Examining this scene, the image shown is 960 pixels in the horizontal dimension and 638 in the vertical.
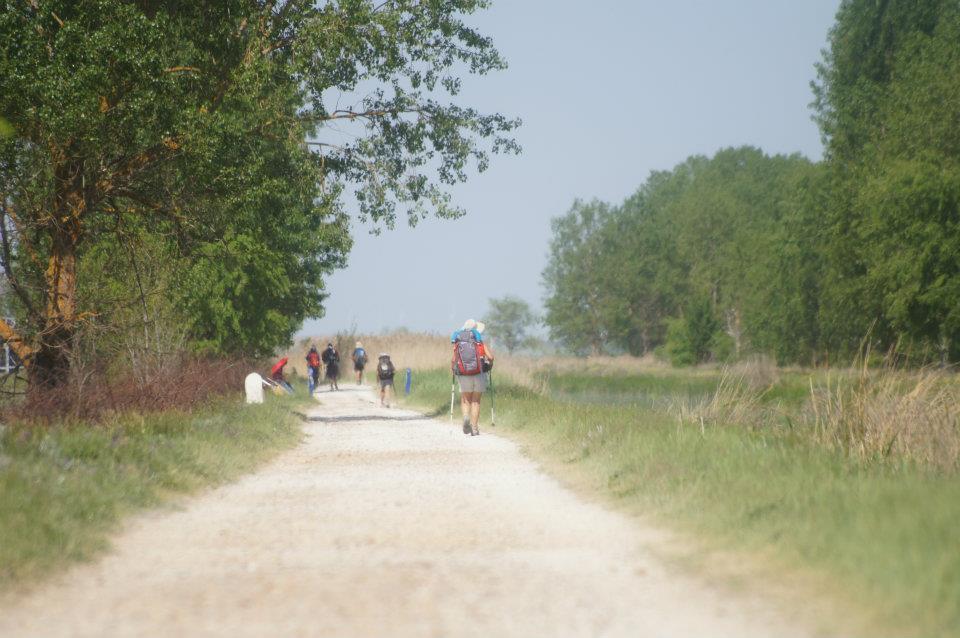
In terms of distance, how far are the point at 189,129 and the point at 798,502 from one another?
12740 millimetres

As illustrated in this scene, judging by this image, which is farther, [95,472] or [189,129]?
[189,129]

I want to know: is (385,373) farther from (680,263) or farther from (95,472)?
(680,263)

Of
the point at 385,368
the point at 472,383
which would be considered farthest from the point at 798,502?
the point at 385,368

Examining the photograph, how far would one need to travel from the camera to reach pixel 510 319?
576ft

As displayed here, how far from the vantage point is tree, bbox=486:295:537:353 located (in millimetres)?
174500

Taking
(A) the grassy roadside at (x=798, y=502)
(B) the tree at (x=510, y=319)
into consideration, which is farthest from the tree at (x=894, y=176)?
(B) the tree at (x=510, y=319)

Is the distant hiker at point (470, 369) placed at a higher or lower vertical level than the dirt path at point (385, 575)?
higher

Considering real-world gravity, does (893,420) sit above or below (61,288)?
below

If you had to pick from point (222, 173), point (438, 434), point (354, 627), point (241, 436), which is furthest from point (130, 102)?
point (354, 627)

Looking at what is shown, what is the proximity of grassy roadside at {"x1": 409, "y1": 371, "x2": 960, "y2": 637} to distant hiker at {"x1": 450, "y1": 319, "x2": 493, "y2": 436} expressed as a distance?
3.52 metres

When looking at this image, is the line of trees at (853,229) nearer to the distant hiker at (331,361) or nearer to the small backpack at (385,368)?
the small backpack at (385,368)

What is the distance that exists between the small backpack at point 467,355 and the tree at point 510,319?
153 m

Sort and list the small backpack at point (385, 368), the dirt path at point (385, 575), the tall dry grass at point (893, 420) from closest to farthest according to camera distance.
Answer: the dirt path at point (385, 575)
the tall dry grass at point (893, 420)
the small backpack at point (385, 368)

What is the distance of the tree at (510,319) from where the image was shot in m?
174
